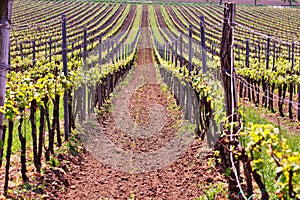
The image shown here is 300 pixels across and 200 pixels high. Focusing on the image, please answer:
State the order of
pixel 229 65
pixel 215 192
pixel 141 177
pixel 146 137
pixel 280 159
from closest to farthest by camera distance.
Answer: pixel 280 159, pixel 229 65, pixel 215 192, pixel 141 177, pixel 146 137

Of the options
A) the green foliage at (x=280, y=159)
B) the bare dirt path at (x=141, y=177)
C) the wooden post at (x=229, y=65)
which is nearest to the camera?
the green foliage at (x=280, y=159)

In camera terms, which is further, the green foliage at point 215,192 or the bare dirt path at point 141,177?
the bare dirt path at point 141,177

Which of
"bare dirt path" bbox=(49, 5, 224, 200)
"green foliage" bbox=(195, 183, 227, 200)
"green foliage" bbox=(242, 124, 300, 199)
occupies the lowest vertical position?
"bare dirt path" bbox=(49, 5, 224, 200)

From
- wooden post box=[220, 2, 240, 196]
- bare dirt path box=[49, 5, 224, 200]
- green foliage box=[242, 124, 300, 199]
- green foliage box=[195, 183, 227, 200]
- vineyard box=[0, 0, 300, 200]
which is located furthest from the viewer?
bare dirt path box=[49, 5, 224, 200]

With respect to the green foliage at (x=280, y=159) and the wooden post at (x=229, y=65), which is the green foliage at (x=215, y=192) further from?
the green foliage at (x=280, y=159)

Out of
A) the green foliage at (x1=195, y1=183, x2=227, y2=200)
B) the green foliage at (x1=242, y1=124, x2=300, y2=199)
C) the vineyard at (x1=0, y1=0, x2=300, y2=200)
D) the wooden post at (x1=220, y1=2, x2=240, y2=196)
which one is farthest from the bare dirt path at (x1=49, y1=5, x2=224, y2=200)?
the green foliage at (x1=242, y1=124, x2=300, y2=199)

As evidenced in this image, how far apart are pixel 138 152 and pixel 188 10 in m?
61.6

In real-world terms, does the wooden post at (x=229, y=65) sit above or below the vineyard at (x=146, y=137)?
above

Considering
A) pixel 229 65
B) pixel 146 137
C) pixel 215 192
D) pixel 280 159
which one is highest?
pixel 229 65

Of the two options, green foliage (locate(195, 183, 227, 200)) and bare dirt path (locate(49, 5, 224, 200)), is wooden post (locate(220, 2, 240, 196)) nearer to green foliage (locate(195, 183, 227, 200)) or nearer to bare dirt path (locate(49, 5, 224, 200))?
green foliage (locate(195, 183, 227, 200))

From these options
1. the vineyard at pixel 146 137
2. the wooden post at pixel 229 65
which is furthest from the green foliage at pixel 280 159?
the wooden post at pixel 229 65

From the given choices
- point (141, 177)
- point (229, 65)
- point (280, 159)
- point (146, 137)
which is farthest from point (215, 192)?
point (146, 137)

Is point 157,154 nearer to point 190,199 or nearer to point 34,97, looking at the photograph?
point 190,199

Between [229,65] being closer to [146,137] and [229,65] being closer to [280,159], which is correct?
[280,159]
